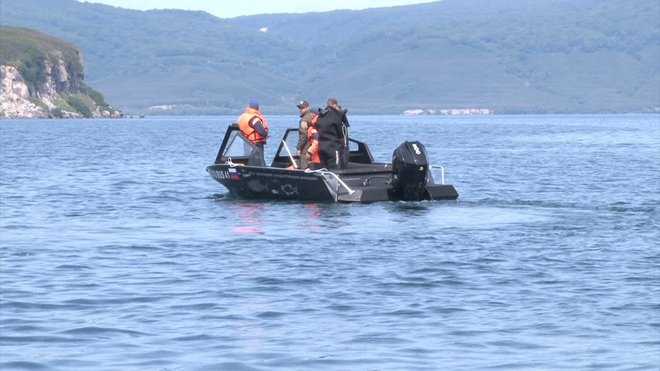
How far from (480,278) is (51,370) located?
751 cm

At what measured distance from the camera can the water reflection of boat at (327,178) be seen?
96.9 feet

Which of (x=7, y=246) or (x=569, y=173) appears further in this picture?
(x=569, y=173)

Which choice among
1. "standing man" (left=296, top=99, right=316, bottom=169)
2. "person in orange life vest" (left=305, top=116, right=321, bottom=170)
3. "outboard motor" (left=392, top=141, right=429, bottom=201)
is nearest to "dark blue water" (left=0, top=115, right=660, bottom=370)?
"outboard motor" (left=392, top=141, right=429, bottom=201)

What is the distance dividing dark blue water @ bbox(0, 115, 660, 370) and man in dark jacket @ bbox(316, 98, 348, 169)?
1.85m

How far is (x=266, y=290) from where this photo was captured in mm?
17812

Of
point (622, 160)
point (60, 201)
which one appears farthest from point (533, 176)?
point (60, 201)

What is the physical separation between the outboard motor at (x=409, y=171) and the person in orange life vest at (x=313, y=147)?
6.09ft

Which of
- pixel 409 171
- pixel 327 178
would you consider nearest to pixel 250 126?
pixel 327 178

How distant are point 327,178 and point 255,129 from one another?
2888mm

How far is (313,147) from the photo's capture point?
30.8 metres

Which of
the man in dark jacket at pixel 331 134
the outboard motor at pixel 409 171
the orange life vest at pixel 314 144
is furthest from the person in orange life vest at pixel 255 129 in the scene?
the outboard motor at pixel 409 171

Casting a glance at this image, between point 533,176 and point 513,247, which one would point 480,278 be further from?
point 533,176

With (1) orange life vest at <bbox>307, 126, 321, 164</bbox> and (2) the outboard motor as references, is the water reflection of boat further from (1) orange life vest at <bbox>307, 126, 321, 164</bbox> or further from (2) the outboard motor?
(1) orange life vest at <bbox>307, 126, 321, 164</bbox>

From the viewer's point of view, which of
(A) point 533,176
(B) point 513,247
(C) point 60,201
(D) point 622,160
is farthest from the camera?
(D) point 622,160
